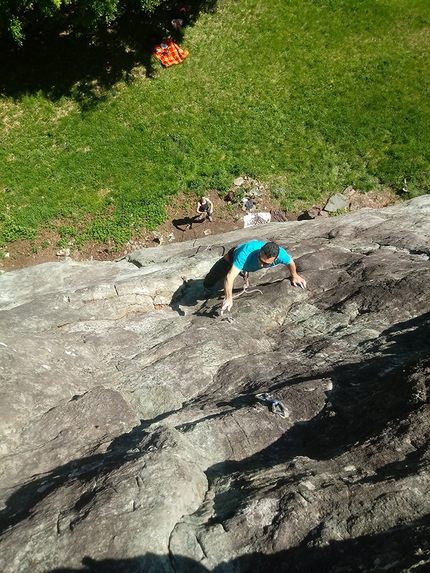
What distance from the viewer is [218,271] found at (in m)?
11.0

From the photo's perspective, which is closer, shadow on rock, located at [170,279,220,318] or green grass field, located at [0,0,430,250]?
shadow on rock, located at [170,279,220,318]

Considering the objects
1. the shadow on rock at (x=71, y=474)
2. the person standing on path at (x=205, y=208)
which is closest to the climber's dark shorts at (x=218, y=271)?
the shadow on rock at (x=71, y=474)

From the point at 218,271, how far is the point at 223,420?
16.3 ft

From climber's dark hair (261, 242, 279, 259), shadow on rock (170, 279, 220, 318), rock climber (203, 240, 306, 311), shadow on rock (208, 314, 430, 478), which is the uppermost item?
climber's dark hair (261, 242, 279, 259)

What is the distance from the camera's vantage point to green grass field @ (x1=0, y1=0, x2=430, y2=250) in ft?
63.4

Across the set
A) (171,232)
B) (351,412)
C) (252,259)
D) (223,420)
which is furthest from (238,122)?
(351,412)

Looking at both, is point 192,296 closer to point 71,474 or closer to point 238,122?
point 71,474

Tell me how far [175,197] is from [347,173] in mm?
6891

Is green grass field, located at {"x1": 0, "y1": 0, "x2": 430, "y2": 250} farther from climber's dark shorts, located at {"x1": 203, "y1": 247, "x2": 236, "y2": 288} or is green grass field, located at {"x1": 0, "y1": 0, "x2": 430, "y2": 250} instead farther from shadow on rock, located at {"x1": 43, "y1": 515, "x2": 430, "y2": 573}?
shadow on rock, located at {"x1": 43, "y1": 515, "x2": 430, "y2": 573}

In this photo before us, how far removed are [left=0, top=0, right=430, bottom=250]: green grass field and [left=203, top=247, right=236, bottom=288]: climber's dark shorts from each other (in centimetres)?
819

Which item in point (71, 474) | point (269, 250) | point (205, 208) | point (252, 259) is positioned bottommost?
point (205, 208)

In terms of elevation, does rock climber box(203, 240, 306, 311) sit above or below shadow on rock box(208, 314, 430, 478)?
above

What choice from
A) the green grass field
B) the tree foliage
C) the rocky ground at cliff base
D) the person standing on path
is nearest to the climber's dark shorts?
the rocky ground at cliff base

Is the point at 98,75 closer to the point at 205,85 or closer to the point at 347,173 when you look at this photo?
the point at 205,85
